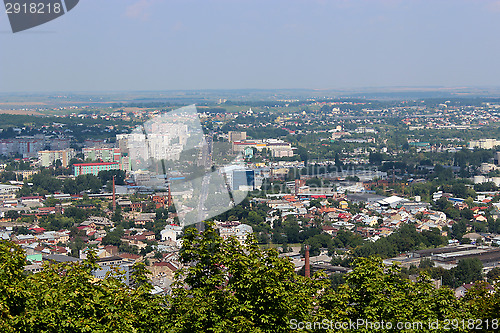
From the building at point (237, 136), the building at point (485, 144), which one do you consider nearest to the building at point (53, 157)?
the building at point (237, 136)

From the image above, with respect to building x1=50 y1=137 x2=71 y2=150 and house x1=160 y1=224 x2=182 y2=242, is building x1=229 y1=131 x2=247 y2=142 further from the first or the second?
house x1=160 y1=224 x2=182 y2=242

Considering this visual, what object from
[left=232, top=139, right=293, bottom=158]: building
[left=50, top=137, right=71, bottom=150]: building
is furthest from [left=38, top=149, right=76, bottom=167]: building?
[left=232, top=139, right=293, bottom=158]: building
